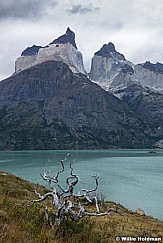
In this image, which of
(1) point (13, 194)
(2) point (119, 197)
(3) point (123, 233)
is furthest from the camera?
(2) point (119, 197)

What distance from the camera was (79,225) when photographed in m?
13.9

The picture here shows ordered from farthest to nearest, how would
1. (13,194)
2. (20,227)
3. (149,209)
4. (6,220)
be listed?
(149,209) < (13,194) < (6,220) < (20,227)

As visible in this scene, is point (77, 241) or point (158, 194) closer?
point (77, 241)

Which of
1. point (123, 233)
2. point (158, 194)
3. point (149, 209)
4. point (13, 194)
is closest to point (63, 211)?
point (123, 233)

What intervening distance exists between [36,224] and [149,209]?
5231 cm

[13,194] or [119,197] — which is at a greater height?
[13,194]

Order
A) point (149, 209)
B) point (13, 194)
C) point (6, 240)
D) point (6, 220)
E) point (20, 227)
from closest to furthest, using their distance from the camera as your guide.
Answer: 1. point (6, 240)
2. point (20, 227)
3. point (6, 220)
4. point (13, 194)
5. point (149, 209)

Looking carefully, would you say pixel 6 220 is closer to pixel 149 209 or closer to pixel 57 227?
pixel 57 227

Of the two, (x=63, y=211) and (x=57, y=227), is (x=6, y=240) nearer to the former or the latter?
(x=57, y=227)

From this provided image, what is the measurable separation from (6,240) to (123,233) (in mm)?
11121

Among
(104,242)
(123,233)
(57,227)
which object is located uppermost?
(57,227)

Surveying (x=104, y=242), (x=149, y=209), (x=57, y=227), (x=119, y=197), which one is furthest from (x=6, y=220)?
(x=119, y=197)

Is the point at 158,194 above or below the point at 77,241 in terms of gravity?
below

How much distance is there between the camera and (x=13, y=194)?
1038 inches
